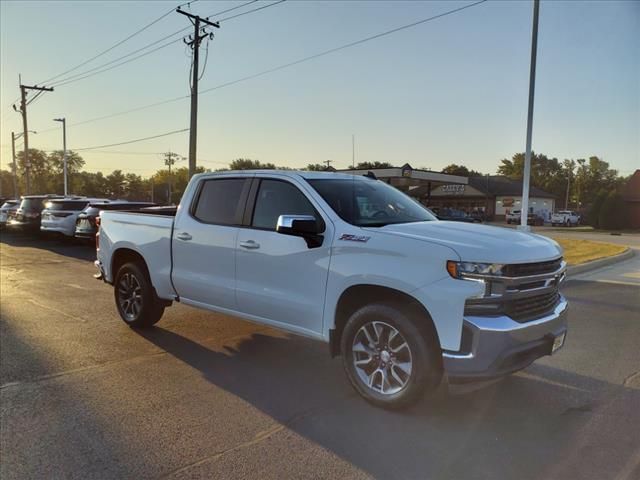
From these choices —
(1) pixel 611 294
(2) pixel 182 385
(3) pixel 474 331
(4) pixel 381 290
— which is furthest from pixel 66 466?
(1) pixel 611 294

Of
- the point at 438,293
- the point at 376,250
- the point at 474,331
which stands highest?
the point at 376,250

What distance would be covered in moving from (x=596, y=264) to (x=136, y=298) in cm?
1171

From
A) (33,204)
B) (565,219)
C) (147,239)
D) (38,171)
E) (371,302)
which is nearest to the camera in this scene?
(371,302)

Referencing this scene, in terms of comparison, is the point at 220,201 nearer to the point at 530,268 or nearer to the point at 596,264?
the point at 530,268

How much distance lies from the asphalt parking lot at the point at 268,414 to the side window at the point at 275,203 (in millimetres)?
1462

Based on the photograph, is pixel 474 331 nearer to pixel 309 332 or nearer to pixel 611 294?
pixel 309 332

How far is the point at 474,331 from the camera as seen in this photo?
3469mm

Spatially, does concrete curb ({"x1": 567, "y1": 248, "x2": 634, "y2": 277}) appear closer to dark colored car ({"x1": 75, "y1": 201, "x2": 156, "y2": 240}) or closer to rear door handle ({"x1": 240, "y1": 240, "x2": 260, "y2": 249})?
rear door handle ({"x1": 240, "y1": 240, "x2": 260, "y2": 249})

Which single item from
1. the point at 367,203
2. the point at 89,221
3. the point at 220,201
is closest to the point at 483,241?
the point at 367,203

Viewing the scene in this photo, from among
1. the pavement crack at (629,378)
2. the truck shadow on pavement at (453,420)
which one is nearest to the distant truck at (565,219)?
the pavement crack at (629,378)

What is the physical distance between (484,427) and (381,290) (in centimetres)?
126

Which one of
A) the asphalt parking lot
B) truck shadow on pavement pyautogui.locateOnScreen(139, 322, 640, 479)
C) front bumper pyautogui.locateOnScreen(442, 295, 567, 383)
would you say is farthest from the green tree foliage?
front bumper pyautogui.locateOnScreen(442, 295, 567, 383)

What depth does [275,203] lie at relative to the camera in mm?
4898

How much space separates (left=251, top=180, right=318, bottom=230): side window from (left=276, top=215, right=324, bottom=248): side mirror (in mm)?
329
